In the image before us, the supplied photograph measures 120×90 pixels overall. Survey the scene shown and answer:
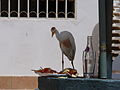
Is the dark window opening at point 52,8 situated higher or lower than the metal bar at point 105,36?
higher

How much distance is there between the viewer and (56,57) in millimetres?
8172

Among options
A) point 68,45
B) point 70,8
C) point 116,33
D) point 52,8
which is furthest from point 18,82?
point 68,45

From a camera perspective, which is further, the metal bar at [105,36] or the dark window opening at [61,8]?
the dark window opening at [61,8]

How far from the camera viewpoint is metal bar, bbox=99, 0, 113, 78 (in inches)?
131

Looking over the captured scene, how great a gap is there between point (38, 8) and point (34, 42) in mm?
755

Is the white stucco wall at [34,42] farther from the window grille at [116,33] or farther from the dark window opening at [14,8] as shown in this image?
the window grille at [116,33]

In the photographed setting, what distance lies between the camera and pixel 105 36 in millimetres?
3332

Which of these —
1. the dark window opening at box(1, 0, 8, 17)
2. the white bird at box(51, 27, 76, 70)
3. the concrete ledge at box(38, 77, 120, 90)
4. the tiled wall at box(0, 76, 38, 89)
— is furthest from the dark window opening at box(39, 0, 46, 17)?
the concrete ledge at box(38, 77, 120, 90)

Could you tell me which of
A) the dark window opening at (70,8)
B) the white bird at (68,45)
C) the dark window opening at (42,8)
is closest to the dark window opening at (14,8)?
the dark window opening at (42,8)

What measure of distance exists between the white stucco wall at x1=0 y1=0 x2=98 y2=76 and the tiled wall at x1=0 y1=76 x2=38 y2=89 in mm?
88

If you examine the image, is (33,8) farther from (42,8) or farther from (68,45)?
(68,45)

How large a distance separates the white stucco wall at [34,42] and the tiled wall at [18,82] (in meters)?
0.09

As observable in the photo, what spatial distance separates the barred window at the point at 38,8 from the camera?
27.2ft

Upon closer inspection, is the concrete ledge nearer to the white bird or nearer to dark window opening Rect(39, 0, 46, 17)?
the white bird
